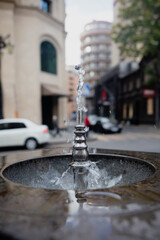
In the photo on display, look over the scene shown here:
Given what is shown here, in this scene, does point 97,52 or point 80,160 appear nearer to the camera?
point 80,160

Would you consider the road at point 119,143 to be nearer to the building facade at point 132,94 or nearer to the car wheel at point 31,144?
the car wheel at point 31,144

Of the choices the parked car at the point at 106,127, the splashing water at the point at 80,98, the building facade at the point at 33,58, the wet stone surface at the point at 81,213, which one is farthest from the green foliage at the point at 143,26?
the wet stone surface at the point at 81,213

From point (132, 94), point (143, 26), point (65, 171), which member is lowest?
point (65, 171)

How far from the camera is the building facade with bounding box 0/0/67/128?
50.8ft

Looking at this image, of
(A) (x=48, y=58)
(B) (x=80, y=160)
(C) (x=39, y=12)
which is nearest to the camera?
(B) (x=80, y=160)

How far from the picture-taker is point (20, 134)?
9820 millimetres

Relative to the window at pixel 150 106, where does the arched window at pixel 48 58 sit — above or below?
above

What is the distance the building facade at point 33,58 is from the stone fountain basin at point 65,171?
12.1 metres

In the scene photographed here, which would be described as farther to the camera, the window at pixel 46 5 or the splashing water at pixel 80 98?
the window at pixel 46 5

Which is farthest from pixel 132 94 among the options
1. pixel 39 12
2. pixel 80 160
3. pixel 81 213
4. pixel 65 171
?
pixel 81 213

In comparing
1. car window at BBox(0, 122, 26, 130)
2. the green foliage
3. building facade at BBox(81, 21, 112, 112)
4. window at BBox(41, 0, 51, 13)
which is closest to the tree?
the green foliage

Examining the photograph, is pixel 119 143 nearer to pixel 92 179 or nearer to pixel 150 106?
pixel 92 179

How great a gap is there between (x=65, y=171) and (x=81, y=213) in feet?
6.03

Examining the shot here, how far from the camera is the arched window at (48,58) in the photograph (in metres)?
17.9
